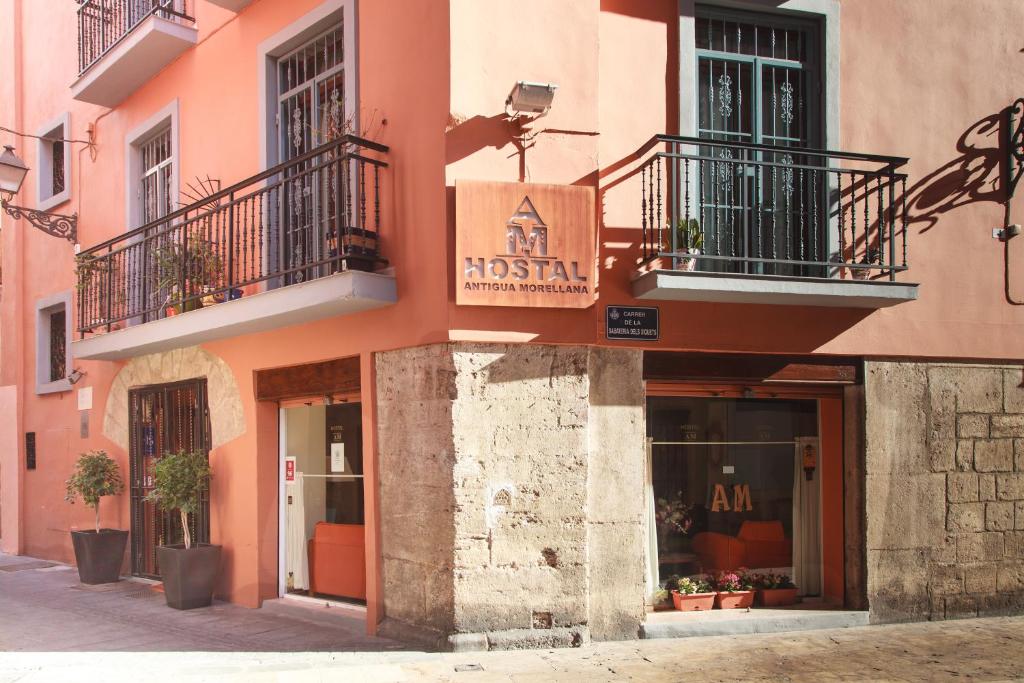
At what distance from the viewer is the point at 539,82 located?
717 cm

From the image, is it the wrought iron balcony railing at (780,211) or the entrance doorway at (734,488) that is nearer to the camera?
the wrought iron balcony railing at (780,211)

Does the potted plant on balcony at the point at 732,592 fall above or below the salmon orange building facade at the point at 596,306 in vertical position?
below

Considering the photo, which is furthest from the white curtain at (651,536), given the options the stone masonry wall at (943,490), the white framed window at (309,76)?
the white framed window at (309,76)

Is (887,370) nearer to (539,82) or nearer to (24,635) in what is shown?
(539,82)

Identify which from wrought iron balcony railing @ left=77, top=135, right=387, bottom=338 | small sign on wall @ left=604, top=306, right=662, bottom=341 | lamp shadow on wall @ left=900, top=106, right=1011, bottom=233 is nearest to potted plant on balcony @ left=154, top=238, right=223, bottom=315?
wrought iron balcony railing @ left=77, top=135, right=387, bottom=338

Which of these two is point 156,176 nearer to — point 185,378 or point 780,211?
point 185,378

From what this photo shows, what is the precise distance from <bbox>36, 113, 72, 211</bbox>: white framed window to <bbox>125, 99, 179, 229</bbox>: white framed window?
224cm

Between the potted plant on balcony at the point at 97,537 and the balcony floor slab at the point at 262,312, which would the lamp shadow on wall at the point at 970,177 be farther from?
the potted plant on balcony at the point at 97,537

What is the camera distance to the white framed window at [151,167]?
10789 millimetres

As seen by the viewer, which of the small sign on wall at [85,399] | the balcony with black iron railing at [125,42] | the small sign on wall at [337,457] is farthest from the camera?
the small sign on wall at [85,399]

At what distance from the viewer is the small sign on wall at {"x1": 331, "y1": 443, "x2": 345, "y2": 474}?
8.49m

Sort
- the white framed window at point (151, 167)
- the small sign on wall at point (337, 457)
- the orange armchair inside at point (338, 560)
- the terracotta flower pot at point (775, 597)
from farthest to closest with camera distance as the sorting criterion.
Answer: the white framed window at point (151, 167) → the small sign on wall at point (337, 457) → the orange armchair inside at point (338, 560) → the terracotta flower pot at point (775, 597)

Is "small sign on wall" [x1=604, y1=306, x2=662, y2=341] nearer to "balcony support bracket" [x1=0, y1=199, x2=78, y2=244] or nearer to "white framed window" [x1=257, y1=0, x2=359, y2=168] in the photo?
"white framed window" [x1=257, y1=0, x2=359, y2=168]

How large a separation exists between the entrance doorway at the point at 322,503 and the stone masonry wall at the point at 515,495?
0.99 meters
